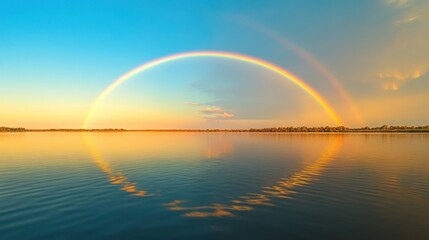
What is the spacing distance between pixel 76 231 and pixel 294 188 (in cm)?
1535

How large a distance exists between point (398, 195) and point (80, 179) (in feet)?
84.7

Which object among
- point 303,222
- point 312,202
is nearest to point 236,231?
point 303,222

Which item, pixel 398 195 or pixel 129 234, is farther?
pixel 398 195

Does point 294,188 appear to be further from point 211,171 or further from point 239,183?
point 211,171

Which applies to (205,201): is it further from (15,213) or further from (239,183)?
(15,213)

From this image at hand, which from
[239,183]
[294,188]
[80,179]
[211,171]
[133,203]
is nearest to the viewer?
[133,203]

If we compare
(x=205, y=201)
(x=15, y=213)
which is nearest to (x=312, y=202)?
(x=205, y=201)

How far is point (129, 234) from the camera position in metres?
11.9

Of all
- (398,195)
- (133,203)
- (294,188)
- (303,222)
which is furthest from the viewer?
(294,188)

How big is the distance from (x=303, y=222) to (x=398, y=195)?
10.4 metres

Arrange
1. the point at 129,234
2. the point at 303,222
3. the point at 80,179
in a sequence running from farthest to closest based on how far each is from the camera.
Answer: the point at 80,179, the point at 303,222, the point at 129,234

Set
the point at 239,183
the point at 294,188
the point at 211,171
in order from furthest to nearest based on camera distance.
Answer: the point at 211,171 → the point at 239,183 → the point at 294,188

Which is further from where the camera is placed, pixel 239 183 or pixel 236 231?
pixel 239 183

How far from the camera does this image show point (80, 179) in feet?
80.6
